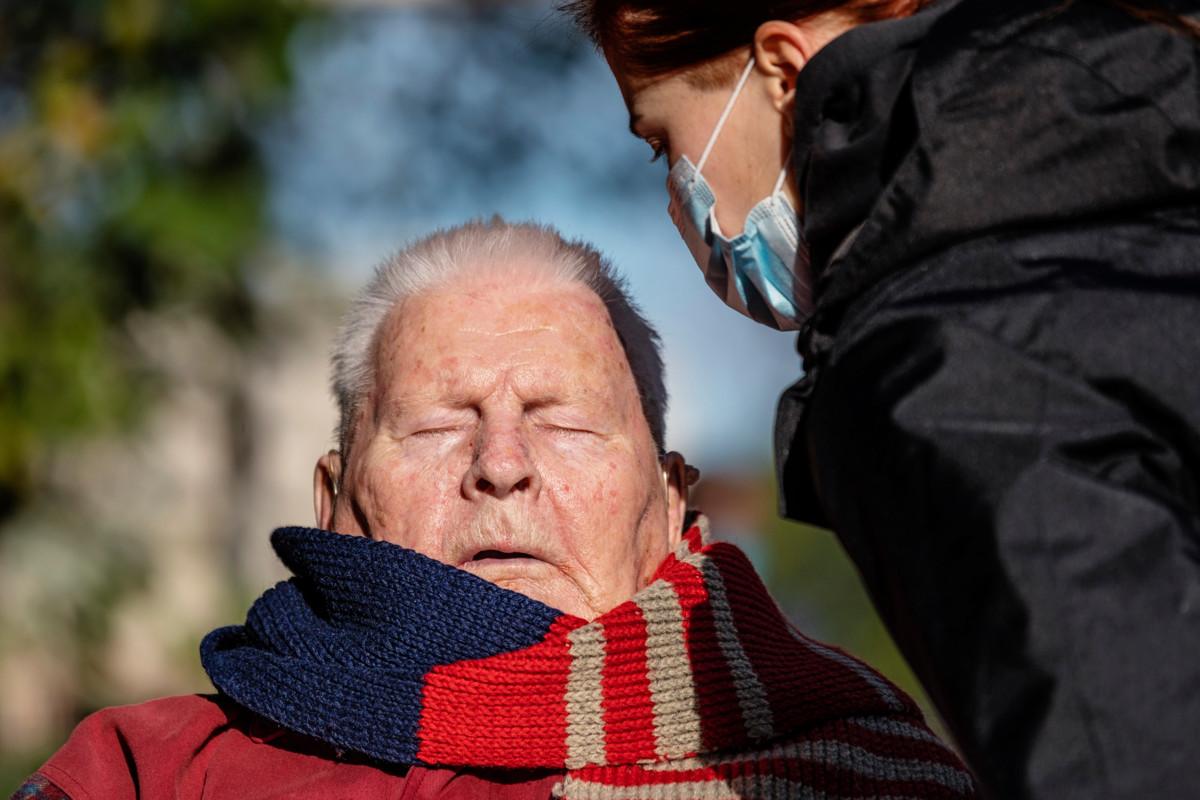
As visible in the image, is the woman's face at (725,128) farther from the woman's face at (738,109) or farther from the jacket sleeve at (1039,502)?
the jacket sleeve at (1039,502)

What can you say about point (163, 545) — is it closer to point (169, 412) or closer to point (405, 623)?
point (169, 412)

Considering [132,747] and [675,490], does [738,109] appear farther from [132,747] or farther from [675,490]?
[132,747]

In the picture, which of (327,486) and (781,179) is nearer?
(781,179)

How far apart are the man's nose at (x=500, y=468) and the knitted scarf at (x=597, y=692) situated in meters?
0.24

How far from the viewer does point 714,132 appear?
2.04 meters

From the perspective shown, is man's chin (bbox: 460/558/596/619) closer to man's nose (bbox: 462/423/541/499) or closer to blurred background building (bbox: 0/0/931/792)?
man's nose (bbox: 462/423/541/499)

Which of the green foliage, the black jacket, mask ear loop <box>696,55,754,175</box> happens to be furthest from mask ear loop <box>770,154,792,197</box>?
the green foliage

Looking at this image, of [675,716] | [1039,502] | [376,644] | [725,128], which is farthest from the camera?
[376,644]

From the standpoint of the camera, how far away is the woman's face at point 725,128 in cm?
198

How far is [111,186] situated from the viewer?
25.0 ft

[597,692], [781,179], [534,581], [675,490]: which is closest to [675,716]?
[597,692]

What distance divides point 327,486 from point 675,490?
0.76 metres

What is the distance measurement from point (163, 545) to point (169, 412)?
3.65 feet

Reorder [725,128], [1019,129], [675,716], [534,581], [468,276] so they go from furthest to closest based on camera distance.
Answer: [468,276], [534,581], [675,716], [725,128], [1019,129]
